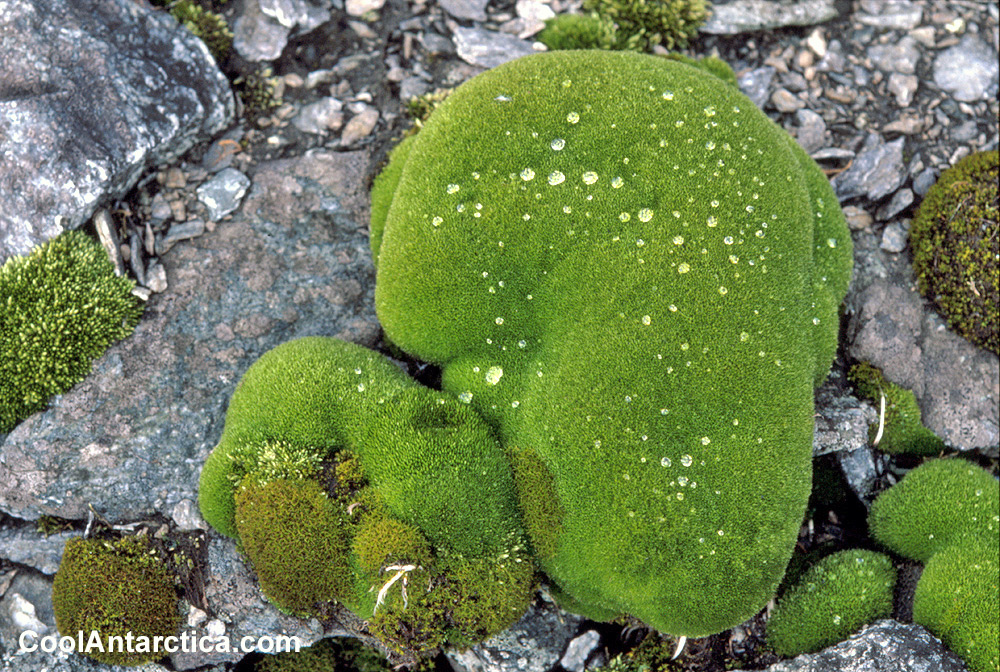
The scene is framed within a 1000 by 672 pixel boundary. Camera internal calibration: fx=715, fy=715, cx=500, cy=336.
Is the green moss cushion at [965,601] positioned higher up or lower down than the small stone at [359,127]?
lower down

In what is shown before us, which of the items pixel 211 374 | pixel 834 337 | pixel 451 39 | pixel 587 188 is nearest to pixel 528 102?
pixel 587 188

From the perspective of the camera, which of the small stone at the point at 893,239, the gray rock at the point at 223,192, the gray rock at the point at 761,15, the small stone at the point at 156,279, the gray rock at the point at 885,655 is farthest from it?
the gray rock at the point at 761,15

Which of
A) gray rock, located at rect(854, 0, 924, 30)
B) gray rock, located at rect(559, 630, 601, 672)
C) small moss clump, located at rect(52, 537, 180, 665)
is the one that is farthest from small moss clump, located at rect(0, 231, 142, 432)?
gray rock, located at rect(854, 0, 924, 30)

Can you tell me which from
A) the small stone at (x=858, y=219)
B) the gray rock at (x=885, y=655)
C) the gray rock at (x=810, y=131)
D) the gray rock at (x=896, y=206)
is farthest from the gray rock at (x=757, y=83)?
the gray rock at (x=885, y=655)

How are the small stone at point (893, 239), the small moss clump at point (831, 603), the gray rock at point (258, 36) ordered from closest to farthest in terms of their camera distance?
the small moss clump at point (831, 603) → the small stone at point (893, 239) → the gray rock at point (258, 36)

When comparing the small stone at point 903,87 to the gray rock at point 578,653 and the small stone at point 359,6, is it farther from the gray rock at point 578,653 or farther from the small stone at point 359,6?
the gray rock at point 578,653

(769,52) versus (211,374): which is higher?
(769,52)

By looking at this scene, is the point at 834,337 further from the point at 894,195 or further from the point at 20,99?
the point at 20,99

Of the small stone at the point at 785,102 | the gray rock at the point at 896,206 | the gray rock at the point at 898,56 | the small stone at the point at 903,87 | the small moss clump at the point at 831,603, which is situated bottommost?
the small moss clump at the point at 831,603
